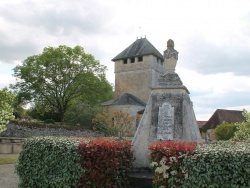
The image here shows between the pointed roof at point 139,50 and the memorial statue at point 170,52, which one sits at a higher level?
the pointed roof at point 139,50

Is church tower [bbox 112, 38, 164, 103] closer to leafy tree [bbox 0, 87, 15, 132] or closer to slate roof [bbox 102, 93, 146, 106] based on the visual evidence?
slate roof [bbox 102, 93, 146, 106]

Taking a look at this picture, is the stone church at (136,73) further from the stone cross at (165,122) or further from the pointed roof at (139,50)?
the stone cross at (165,122)

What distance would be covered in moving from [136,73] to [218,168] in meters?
38.1

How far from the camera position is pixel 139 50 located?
43344mm

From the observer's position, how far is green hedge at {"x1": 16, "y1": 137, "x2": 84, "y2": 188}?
643cm

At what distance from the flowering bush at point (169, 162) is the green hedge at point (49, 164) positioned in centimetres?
170

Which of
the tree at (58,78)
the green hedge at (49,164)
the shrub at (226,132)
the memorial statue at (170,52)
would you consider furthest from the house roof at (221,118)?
the green hedge at (49,164)

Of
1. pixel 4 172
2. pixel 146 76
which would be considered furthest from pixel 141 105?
pixel 4 172

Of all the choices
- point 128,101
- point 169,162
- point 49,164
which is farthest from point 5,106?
point 128,101

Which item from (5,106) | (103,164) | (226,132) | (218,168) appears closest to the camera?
(218,168)

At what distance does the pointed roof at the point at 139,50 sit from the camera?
138 ft

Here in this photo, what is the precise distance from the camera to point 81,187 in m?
6.32

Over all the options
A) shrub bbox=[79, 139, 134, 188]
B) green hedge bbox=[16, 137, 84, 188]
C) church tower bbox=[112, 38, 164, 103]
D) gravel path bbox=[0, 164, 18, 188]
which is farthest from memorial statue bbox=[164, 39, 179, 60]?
church tower bbox=[112, 38, 164, 103]

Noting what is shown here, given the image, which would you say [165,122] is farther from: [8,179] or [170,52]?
[8,179]
